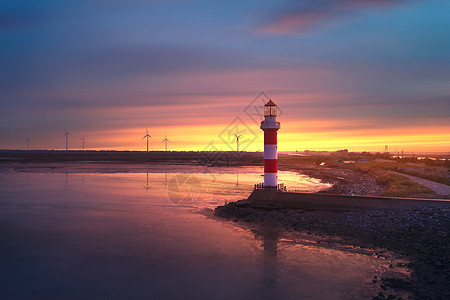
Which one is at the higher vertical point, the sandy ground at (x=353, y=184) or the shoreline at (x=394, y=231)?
the sandy ground at (x=353, y=184)

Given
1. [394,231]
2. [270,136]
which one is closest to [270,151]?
[270,136]

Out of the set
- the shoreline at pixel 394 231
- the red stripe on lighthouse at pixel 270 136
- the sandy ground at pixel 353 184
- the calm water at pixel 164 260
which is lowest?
the calm water at pixel 164 260

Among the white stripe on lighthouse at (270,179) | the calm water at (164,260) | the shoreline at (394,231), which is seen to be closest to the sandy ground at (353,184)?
the white stripe on lighthouse at (270,179)

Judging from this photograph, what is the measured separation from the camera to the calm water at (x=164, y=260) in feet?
33.0

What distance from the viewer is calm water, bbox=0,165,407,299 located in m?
10.1

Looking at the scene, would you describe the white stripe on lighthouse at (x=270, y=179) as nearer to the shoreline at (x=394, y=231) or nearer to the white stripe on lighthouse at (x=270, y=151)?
the white stripe on lighthouse at (x=270, y=151)

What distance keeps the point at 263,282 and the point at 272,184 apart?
11681 mm

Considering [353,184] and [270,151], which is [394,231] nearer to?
[270,151]

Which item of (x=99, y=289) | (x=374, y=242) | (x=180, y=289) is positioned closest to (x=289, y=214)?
(x=374, y=242)

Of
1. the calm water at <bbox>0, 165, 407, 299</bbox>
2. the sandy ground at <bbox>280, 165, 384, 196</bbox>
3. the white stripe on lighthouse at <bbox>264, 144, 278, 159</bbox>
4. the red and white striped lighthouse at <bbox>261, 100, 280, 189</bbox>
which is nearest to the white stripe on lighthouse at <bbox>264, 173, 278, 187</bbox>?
the red and white striped lighthouse at <bbox>261, 100, 280, 189</bbox>

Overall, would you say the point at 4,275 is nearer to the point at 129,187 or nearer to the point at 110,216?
the point at 110,216

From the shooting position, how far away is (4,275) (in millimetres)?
11156

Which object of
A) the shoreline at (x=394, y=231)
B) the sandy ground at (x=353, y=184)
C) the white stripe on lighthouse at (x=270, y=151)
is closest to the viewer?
the shoreline at (x=394, y=231)

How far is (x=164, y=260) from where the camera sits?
507 inches
